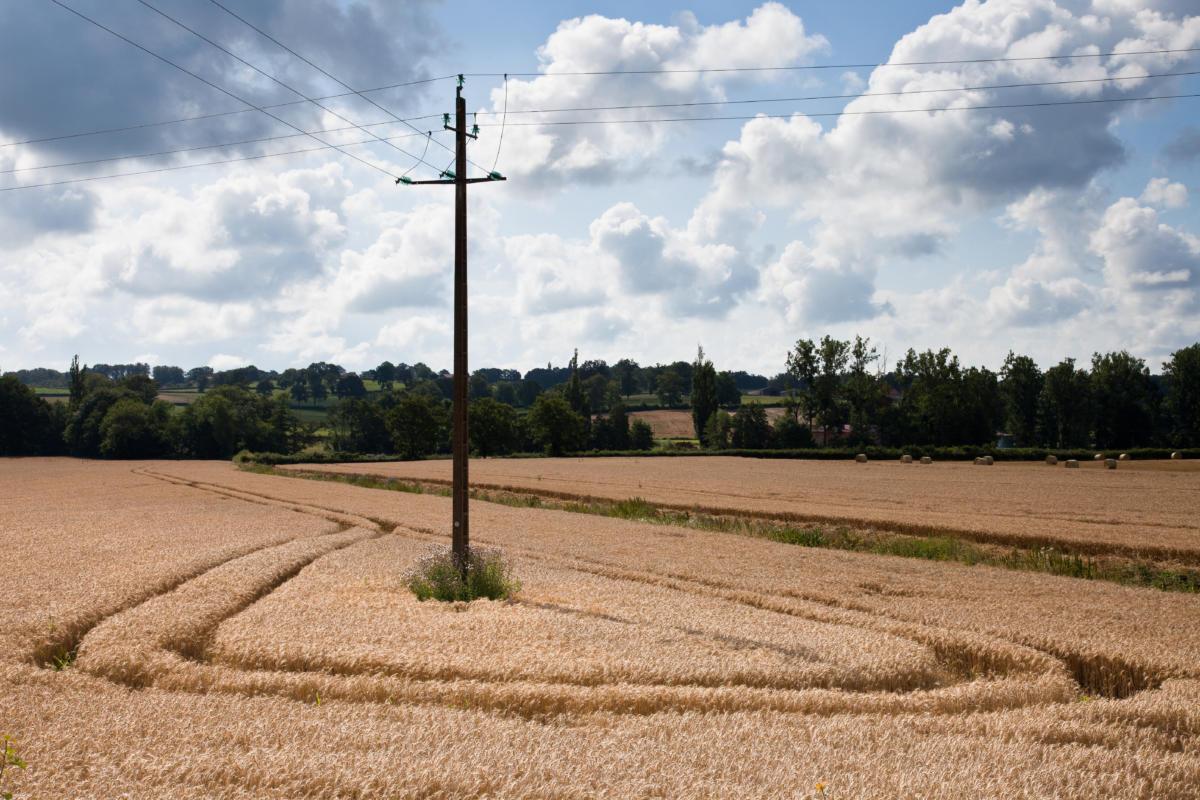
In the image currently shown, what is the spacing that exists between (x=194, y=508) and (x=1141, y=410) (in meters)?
106

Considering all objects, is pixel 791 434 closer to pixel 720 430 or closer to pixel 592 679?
pixel 720 430

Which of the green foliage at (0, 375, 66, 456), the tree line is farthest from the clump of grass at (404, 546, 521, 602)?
the green foliage at (0, 375, 66, 456)

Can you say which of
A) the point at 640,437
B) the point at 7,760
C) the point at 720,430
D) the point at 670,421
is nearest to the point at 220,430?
the point at 640,437

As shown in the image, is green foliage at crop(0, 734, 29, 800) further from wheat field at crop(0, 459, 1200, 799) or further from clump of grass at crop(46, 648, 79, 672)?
clump of grass at crop(46, 648, 79, 672)

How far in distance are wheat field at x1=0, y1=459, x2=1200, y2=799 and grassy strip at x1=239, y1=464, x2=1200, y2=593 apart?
4120 millimetres

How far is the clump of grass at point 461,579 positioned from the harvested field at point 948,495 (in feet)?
60.9

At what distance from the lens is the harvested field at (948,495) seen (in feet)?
94.3

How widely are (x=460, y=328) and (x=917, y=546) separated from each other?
16879mm

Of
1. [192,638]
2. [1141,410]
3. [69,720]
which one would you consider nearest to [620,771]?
[69,720]

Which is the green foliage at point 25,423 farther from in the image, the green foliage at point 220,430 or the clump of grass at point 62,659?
the clump of grass at point 62,659

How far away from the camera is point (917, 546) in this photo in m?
26.9

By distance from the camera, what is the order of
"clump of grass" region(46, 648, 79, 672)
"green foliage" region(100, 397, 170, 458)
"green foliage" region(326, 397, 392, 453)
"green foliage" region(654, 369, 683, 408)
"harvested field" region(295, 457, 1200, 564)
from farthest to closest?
"green foliage" region(654, 369, 683, 408) < "green foliage" region(326, 397, 392, 453) < "green foliage" region(100, 397, 170, 458) < "harvested field" region(295, 457, 1200, 564) < "clump of grass" region(46, 648, 79, 672)

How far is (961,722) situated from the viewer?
909 centimetres

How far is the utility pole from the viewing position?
1719cm
